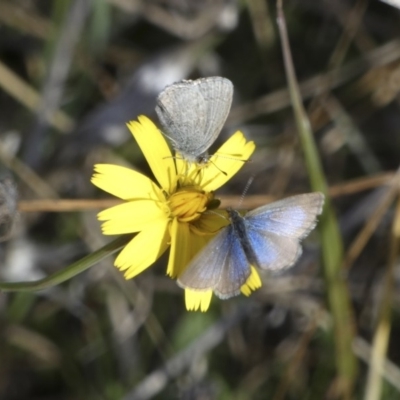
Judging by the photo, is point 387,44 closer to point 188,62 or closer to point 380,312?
point 188,62

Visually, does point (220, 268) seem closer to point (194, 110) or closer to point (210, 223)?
point (210, 223)

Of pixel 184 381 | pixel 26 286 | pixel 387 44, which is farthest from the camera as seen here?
pixel 387 44

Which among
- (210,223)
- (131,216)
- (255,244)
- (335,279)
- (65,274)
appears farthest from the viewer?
(335,279)

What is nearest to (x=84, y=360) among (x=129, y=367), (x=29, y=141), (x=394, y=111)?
(x=129, y=367)

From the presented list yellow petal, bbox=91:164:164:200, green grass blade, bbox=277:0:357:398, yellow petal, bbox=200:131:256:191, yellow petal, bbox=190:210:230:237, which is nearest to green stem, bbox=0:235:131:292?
yellow petal, bbox=91:164:164:200

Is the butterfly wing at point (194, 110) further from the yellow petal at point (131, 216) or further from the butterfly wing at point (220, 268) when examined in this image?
the butterfly wing at point (220, 268)

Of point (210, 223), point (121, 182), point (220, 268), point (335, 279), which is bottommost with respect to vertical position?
point (335, 279)

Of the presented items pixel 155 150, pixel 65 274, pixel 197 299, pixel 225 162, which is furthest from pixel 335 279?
pixel 65 274
